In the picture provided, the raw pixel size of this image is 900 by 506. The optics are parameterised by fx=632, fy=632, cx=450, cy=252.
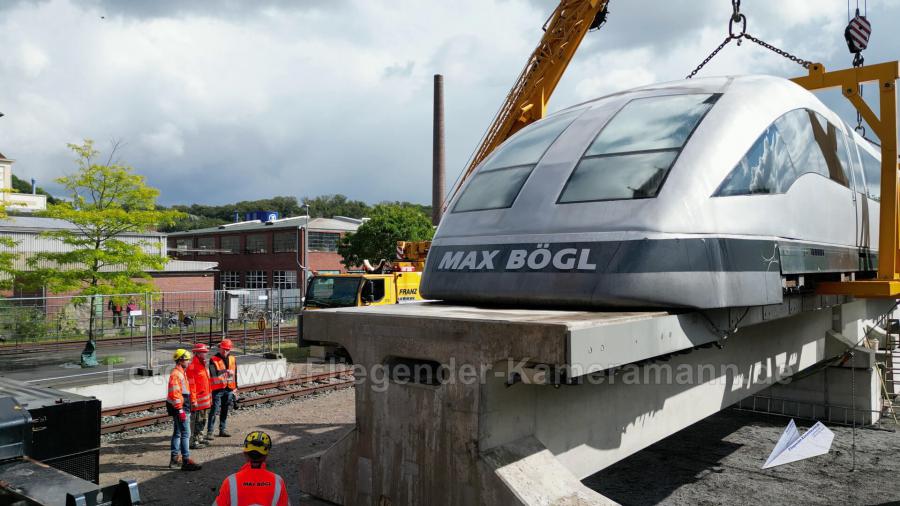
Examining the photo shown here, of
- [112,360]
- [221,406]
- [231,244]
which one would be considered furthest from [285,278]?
[221,406]

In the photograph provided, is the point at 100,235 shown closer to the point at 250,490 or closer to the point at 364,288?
the point at 364,288

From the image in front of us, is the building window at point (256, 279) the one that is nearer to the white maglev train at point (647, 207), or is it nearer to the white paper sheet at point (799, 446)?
the white paper sheet at point (799, 446)

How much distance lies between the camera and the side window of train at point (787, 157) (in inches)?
200

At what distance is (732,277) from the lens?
15.8ft

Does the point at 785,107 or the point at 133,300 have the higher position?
the point at 785,107

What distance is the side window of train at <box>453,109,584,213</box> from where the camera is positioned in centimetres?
543

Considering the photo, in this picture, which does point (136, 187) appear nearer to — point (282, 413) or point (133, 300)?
point (133, 300)

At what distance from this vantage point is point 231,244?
58.9 m

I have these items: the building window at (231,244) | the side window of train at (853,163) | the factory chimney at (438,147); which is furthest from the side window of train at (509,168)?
the building window at (231,244)

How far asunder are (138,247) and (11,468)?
14065 millimetres

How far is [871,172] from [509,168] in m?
6.20

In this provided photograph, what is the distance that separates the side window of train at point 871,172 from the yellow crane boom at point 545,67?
32.2 feet

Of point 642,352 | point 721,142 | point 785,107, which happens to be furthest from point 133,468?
→ point 785,107

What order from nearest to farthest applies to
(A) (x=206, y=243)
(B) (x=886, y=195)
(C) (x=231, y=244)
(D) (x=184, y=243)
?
(B) (x=886, y=195) → (C) (x=231, y=244) → (A) (x=206, y=243) → (D) (x=184, y=243)
